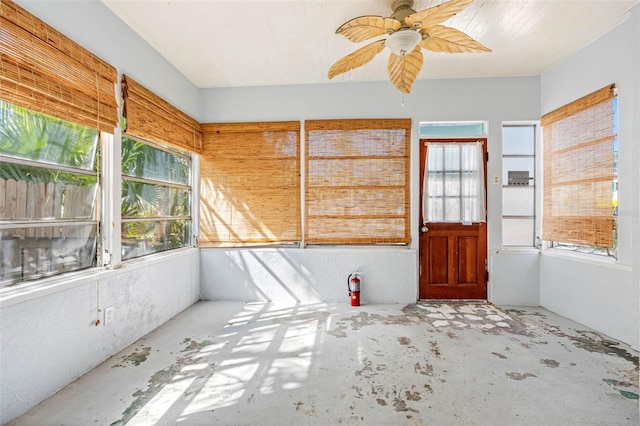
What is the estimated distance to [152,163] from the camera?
10.7ft

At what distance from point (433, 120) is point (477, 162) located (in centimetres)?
84

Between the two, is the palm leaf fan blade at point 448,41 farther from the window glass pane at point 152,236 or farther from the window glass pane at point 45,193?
the window glass pane at point 152,236

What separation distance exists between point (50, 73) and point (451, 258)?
4.50 metres

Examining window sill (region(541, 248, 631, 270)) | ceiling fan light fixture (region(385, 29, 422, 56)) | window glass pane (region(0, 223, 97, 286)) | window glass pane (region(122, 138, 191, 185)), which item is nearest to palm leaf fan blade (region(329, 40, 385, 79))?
ceiling fan light fixture (region(385, 29, 422, 56))

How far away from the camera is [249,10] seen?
2545 millimetres

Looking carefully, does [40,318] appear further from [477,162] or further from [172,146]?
[477,162]

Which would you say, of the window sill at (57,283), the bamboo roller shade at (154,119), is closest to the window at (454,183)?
the bamboo roller shade at (154,119)

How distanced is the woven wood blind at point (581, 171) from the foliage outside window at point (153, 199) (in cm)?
483

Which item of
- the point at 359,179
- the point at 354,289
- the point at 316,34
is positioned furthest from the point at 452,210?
the point at 316,34

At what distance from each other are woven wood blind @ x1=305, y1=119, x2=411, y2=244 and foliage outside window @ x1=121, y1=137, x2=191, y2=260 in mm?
1745

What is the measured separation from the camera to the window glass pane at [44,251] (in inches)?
72.6

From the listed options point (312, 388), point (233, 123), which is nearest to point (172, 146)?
point (233, 123)

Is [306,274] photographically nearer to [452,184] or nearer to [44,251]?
[452,184]

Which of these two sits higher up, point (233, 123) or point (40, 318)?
point (233, 123)
